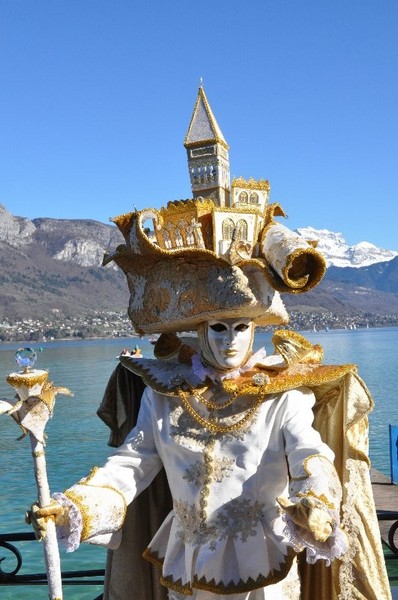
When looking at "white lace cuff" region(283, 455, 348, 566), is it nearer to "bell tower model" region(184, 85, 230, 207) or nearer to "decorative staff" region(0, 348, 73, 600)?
"decorative staff" region(0, 348, 73, 600)

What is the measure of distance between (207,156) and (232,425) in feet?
4.86

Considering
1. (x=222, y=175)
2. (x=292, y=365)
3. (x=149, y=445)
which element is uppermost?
(x=222, y=175)

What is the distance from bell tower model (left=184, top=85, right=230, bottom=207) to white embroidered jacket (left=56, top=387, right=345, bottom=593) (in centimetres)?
113

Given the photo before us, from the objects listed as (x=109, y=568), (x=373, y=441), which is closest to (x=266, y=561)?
(x=109, y=568)

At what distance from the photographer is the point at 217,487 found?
120 inches

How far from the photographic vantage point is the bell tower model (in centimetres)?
366

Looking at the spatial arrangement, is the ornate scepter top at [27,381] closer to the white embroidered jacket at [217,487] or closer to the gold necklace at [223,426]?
the white embroidered jacket at [217,487]

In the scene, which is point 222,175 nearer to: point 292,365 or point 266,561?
point 292,365

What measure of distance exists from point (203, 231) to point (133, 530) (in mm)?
1601

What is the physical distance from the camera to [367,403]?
127 inches

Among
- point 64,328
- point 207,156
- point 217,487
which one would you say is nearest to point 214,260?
point 207,156

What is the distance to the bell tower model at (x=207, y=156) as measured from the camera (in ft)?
12.0

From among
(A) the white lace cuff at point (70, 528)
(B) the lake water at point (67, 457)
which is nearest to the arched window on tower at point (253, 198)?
(B) the lake water at point (67, 457)

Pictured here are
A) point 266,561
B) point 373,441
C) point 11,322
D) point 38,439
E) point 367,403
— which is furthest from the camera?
point 11,322
